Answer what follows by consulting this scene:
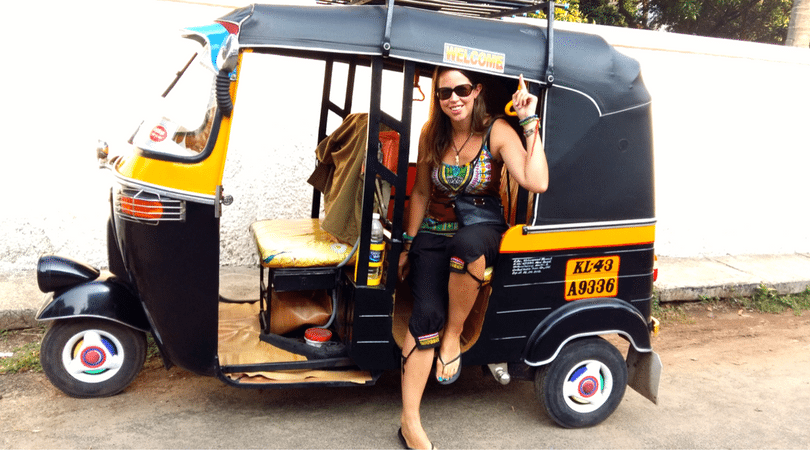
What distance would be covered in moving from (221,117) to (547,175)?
1.49 metres

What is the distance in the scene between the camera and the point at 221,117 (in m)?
3.25

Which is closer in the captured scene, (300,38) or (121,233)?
(300,38)

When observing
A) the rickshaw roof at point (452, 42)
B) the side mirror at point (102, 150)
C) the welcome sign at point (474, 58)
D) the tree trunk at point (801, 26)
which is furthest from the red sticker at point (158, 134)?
the tree trunk at point (801, 26)

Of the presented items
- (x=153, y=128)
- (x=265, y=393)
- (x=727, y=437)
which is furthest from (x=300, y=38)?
(x=727, y=437)

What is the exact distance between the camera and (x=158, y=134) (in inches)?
134

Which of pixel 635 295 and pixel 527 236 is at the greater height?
pixel 527 236

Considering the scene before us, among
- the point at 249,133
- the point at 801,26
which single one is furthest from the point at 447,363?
the point at 801,26

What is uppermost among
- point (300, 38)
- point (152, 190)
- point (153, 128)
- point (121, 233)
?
point (300, 38)

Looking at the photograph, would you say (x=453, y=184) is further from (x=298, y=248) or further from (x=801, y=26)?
(x=801, y=26)

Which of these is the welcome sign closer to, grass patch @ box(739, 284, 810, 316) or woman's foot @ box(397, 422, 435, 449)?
woman's foot @ box(397, 422, 435, 449)

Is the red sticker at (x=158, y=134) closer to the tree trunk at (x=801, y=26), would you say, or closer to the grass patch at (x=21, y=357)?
the grass patch at (x=21, y=357)

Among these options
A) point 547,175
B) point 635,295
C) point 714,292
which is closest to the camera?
point 547,175

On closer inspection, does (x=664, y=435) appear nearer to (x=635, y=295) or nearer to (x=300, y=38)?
(x=635, y=295)

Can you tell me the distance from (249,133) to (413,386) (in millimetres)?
2998
